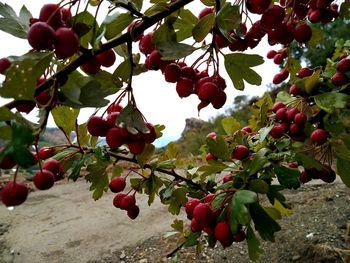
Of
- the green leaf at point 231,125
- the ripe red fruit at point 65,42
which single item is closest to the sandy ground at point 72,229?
the green leaf at point 231,125

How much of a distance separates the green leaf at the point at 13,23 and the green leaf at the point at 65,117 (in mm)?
427

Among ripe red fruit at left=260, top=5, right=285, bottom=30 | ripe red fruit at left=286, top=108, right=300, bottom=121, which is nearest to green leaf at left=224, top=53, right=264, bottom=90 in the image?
ripe red fruit at left=260, top=5, right=285, bottom=30

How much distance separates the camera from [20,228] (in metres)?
3.80

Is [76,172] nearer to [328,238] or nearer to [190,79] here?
[190,79]

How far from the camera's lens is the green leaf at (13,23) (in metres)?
0.76

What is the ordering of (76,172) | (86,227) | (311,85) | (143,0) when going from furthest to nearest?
(86,227), (311,85), (76,172), (143,0)

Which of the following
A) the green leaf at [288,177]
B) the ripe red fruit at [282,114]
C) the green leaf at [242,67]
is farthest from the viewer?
the ripe red fruit at [282,114]

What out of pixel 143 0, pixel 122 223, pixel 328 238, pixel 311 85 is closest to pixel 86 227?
pixel 122 223

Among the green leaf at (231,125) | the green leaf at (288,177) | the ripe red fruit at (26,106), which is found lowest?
the green leaf at (288,177)

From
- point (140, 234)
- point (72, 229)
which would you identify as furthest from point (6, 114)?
point (72, 229)

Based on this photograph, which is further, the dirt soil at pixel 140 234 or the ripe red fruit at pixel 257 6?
the dirt soil at pixel 140 234

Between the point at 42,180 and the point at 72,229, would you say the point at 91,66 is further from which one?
the point at 72,229

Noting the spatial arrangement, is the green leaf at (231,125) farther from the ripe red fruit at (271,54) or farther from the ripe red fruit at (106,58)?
the ripe red fruit at (106,58)

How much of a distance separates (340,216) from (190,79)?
234cm
